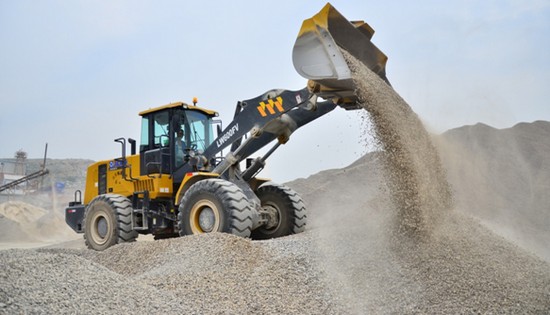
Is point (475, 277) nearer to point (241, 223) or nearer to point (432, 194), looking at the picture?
point (432, 194)

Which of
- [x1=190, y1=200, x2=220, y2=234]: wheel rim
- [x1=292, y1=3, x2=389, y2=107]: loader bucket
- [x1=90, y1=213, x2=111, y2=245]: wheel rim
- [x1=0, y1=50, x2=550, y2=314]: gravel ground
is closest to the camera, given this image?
[x1=0, y1=50, x2=550, y2=314]: gravel ground

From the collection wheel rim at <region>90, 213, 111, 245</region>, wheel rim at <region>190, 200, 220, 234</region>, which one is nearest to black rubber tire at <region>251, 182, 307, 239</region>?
wheel rim at <region>190, 200, 220, 234</region>

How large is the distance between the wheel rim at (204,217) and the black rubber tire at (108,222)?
1.98m

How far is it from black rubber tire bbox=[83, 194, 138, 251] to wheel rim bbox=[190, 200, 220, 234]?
1.98 metres

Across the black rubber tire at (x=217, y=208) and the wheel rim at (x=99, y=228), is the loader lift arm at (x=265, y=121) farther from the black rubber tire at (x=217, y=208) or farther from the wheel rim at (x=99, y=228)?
the wheel rim at (x=99, y=228)

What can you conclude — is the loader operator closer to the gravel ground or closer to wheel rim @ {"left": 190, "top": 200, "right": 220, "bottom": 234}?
wheel rim @ {"left": 190, "top": 200, "right": 220, "bottom": 234}

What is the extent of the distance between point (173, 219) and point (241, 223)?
219cm

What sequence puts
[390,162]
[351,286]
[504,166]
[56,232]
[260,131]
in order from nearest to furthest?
[351,286], [390,162], [260,131], [504,166], [56,232]

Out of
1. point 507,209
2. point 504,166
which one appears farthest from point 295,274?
point 504,166

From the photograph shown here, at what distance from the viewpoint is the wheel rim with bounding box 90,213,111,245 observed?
30.3ft

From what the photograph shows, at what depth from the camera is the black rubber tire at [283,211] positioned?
8.75 m

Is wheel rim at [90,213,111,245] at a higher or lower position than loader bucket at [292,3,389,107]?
lower

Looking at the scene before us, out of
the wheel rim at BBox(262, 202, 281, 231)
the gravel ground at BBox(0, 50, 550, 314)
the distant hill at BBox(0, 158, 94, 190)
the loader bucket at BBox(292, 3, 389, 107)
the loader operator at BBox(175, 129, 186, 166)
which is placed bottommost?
the gravel ground at BBox(0, 50, 550, 314)

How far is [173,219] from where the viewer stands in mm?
8797
